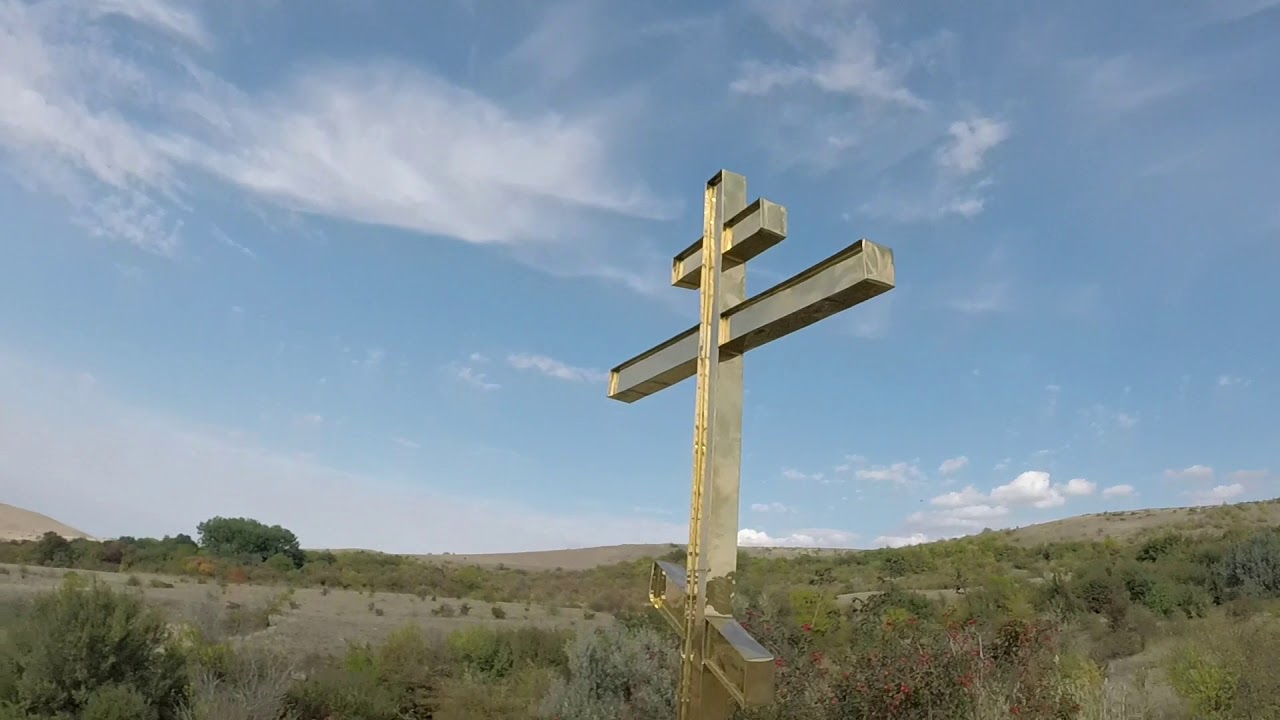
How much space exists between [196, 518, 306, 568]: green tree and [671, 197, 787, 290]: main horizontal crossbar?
145 ft

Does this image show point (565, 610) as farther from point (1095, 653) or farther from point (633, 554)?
point (633, 554)

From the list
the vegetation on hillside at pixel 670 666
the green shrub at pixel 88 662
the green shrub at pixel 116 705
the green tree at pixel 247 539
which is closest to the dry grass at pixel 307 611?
the vegetation on hillside at pixel 670 666

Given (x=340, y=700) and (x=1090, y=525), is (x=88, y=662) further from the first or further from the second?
(x=1090, y=525)

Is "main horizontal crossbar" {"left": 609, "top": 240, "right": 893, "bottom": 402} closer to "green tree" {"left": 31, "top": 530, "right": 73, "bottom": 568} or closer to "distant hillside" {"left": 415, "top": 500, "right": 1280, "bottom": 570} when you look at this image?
"green tree" {"left": 31, "top": 530, "right": 73, "bottom": 568}

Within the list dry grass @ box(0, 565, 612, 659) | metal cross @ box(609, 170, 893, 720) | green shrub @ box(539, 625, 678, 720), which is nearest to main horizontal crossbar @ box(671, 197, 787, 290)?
metal cross @ box(609, 170, 893, 720)

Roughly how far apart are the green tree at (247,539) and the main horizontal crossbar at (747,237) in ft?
145

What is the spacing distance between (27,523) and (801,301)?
99351 millimetres

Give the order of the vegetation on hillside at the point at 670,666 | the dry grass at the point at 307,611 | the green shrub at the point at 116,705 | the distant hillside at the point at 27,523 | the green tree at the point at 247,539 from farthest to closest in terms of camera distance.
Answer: the distant hillside at the point at 27,523 → the green tree at the point at 247,539 → the dry grass at the point at 307,611 → the green shrub at the point at 116,705 → the vegetation on hillside at the point at 670,666

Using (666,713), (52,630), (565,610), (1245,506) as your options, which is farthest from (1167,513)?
(52,630)

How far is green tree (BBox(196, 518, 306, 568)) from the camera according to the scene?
4547 centimetres

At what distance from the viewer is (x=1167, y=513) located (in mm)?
54688

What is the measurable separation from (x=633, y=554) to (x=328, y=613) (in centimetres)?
6406

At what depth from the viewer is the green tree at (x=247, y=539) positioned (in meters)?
45.5

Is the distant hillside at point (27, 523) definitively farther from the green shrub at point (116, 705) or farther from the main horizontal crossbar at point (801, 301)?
the main horizontal crossbar at point (801, 301)
